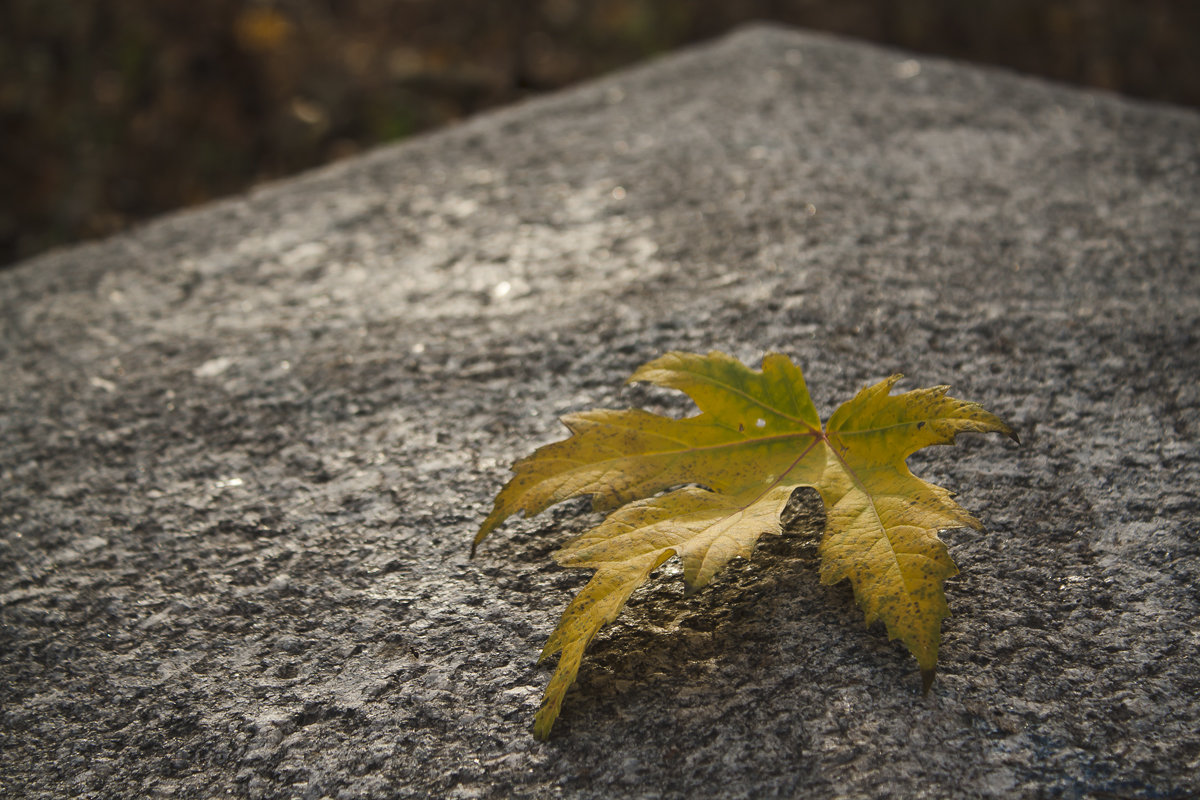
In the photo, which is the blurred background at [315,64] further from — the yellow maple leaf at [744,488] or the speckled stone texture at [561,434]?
the yellow maple leaf at [744,488]

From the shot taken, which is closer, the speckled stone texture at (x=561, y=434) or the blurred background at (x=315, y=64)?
the speckled stone texture at (x=561, y=434)

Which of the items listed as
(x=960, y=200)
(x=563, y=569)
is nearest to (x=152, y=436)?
(x=563, y=569)

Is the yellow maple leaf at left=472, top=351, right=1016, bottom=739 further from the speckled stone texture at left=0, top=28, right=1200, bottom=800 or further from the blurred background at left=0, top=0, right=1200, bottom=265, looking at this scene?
the blurred background at left=0, top=0, right=1200, bottom=265

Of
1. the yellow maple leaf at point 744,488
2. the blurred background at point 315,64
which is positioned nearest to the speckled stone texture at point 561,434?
the yellow maple leaf at point 744,488

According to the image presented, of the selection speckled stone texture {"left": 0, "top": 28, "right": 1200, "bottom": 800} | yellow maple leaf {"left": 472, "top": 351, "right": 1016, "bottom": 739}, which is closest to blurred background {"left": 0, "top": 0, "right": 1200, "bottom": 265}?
speckled stone texture {"left": 0, "top": 28, "right": 1200, "bottom": 800}

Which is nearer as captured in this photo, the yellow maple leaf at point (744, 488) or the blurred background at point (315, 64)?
the yellow maple leaf at point (744, 488)
